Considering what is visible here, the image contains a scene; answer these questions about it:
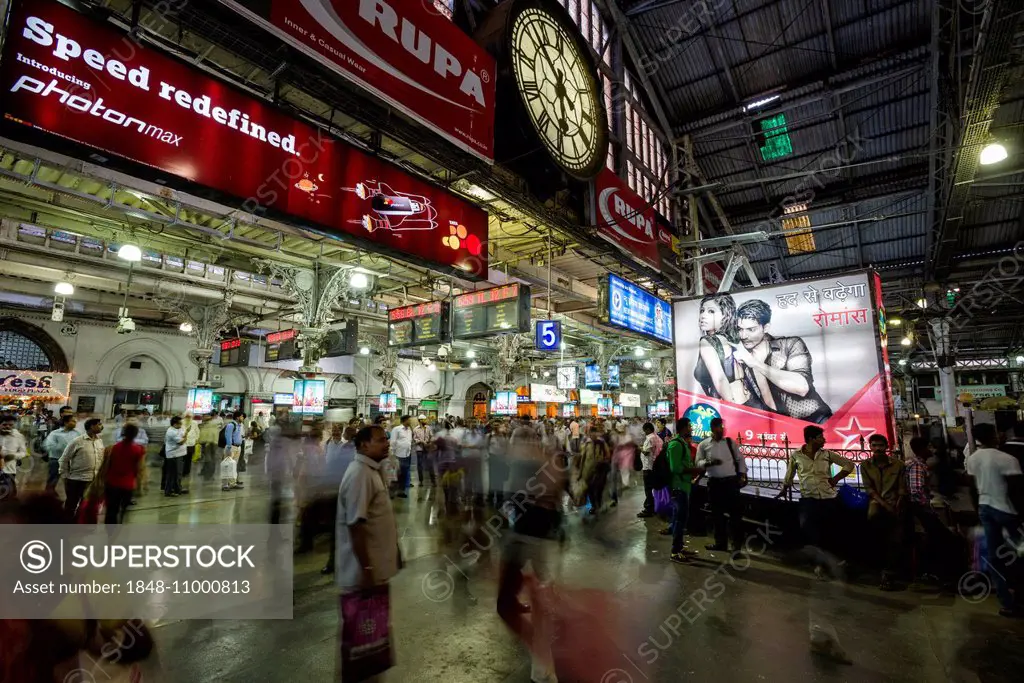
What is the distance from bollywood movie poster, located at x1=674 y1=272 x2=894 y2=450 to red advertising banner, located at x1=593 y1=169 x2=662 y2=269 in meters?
2.17

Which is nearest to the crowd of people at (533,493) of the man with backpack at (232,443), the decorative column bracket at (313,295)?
the man with backpack at (232,443)

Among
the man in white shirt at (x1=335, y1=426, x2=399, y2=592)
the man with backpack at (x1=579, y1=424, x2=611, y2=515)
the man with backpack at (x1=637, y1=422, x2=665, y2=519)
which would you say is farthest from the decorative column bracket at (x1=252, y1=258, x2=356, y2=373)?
the man in white shirt at (x1=335, y1=426, x2=399, y2=592)

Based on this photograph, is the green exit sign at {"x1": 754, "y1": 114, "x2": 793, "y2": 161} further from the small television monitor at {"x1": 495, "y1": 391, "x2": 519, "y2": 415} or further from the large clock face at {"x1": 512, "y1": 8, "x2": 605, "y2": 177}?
the small television monitor at {"x1": 495, "y1": 391, "x2": 519, "y2": 415}

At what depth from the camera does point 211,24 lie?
4508 mm

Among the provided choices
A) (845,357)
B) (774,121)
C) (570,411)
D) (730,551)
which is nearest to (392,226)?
(730,551)

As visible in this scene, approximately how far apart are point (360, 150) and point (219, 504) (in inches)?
325

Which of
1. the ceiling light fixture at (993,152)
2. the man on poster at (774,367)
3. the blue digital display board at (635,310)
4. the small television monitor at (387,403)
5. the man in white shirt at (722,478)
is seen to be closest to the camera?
the man in white shirt at (722,478)

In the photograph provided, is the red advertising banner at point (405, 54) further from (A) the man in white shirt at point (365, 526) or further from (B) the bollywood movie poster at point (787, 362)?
(B) the bollywood movie poster at point (787, 362)

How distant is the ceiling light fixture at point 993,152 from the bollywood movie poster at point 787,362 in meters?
3.33

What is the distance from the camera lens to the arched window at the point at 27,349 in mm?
18062

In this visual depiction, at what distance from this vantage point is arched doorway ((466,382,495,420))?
1387 inches

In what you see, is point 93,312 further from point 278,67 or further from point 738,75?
point 738,75

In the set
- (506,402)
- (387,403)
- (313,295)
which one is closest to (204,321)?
(387,403)

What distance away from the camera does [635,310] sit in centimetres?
1026
